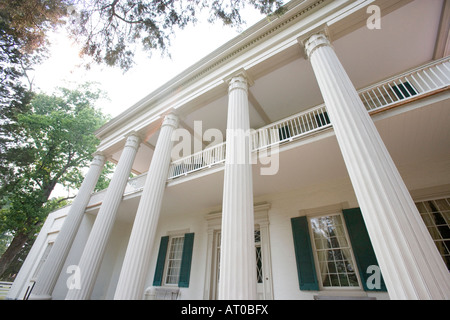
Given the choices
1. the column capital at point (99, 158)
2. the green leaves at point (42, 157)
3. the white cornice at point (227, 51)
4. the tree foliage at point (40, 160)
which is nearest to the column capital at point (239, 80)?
the white cornice at point (227, 51)

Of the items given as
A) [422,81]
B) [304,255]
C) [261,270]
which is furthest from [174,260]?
[422,81]

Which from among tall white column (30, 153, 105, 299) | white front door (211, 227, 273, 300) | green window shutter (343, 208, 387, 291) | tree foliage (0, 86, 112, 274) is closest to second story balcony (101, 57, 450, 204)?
tall white column (30, 153, 105, 299)

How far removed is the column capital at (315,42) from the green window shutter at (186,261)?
734 centimetres

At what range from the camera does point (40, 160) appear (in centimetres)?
1096

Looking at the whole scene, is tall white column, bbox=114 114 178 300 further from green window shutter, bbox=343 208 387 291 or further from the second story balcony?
green window shutter, bbox=343 208 387 291

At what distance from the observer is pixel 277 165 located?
521 centimetres

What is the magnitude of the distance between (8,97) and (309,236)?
10.9 meters

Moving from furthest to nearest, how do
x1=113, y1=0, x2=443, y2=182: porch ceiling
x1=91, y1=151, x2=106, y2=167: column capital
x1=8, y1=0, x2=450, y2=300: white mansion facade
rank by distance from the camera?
x1=91, y1=151, x2=106, y2=167: column capital < x1=113, y1=0, x2=443, y2=182: porch ceiling < x1=8, y1=0, x2=450, y2=300: white mansion facade

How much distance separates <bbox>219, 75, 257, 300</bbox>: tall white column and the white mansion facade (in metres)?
0.03

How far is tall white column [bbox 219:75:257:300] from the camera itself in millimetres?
3156

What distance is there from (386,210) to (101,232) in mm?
7598

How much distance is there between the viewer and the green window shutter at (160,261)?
7465mm

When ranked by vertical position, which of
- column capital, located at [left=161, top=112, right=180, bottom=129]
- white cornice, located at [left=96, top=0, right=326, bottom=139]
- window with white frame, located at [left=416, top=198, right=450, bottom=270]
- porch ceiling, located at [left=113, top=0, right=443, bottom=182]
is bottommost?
window with white frame, located at [left=416, top=198, right=450, bottom=270]

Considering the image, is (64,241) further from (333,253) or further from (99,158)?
(333,253)
